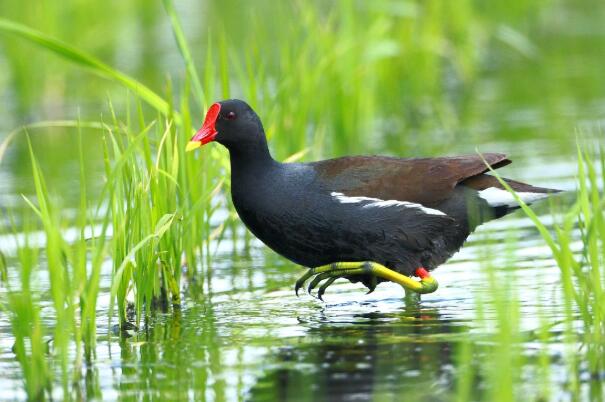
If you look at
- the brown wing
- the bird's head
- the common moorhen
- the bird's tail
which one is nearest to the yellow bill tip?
the common moorhen

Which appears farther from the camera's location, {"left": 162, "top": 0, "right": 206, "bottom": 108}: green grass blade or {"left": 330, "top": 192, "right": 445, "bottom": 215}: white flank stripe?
{"left": 162, "top": 0, "right": 206, "bottom": 108}: green grass blade

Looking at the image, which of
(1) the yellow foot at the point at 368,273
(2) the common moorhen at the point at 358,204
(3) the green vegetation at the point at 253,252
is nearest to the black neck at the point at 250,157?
(2) the common moorhen at the point at 358,204

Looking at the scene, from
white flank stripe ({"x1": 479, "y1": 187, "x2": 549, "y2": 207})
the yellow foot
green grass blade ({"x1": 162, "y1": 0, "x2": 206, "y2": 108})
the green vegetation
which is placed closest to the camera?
the green vegetation

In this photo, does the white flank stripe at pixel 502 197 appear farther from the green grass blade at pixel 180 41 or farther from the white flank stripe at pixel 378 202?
the green grass blade at pixel 180 41

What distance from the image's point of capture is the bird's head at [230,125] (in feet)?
19.0

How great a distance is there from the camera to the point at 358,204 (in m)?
5.62

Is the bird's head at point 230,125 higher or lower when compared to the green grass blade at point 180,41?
lower

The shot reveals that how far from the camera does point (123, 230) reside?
193 inches

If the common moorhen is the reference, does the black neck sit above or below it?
above

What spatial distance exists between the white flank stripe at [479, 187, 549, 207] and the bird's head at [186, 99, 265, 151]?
3.72ft

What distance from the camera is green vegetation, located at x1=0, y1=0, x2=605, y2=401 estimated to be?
420cm

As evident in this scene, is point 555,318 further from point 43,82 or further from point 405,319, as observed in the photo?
point 43,82

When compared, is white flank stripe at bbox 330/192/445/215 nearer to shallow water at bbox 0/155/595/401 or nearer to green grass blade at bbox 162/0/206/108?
shallow water at bbox 0/155/595/401

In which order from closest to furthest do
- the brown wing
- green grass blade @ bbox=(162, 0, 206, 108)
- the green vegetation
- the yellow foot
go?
the green vegetation
the yellow foot
the brown wing
green grass blade @ bbox=(162, 0, 206, 108)
